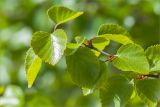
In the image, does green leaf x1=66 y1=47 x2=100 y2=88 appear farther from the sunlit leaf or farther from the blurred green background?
the blurred green background

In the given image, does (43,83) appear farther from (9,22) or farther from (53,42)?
(53,42)

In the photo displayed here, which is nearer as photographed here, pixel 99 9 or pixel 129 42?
pixel 129 42

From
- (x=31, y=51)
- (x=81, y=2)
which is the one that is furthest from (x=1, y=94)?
(x=81, y=2)

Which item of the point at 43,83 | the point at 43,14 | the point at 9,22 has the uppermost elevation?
the point at 43,14

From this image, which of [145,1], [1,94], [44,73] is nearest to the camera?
[1,94]

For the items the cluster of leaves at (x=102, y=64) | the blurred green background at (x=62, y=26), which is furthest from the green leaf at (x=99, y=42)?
the blurred green background at (x=62, y=26)

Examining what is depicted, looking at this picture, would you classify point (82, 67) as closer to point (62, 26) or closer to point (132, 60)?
point (132, 60)

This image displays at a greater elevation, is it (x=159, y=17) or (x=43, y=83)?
(x=159, y=17)
